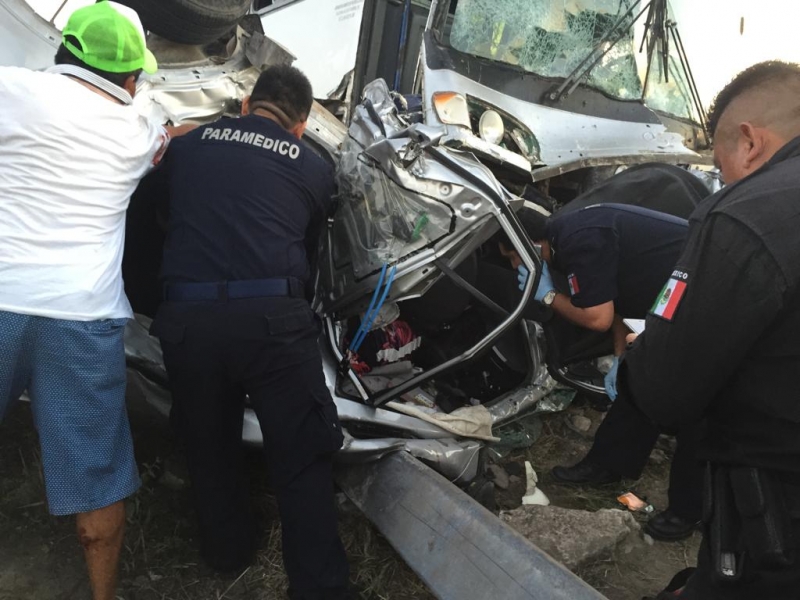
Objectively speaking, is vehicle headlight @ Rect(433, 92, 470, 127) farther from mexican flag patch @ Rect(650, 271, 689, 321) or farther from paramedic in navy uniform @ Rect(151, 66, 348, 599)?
mexican flag patch @ Rect(650, 271, 689, 321)

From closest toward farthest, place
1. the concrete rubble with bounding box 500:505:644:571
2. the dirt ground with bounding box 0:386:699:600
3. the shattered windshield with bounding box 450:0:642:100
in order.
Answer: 1. the dirt ground with bounding box 0:386:699:600
2. the concrete rubble with bounding box 500:505:644:571
3. the shattered windshield with bounding box 450:0:642:100

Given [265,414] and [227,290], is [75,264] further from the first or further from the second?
[265,414]

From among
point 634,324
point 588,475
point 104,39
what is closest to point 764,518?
point 588,475

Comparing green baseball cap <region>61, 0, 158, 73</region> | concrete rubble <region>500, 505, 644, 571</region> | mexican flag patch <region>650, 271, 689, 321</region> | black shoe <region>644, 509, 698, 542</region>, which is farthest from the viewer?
black shoe <region>644, 509, 698, 542</region>

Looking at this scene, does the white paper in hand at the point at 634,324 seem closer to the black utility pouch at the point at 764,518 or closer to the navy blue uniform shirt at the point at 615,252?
the navy blue uniform shirt at the point at 615,252

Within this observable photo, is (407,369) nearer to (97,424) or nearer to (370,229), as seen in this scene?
(370,229)

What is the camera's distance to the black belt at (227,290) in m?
1.98

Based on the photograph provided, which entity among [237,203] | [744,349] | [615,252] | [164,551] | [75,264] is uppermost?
[744,349]

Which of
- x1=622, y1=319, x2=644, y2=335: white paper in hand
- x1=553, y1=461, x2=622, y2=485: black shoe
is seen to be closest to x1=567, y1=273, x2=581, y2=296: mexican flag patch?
x1=622, y1=319, x2=644, y2=335: white paper in hand

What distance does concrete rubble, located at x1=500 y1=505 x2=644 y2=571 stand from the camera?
2.30 m

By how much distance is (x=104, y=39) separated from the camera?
1.92 metres

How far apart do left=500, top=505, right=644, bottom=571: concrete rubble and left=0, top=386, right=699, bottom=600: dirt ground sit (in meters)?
0.06

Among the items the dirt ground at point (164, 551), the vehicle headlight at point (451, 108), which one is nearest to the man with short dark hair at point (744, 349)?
the dirt ground at point (164, 551)

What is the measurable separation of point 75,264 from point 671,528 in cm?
234
